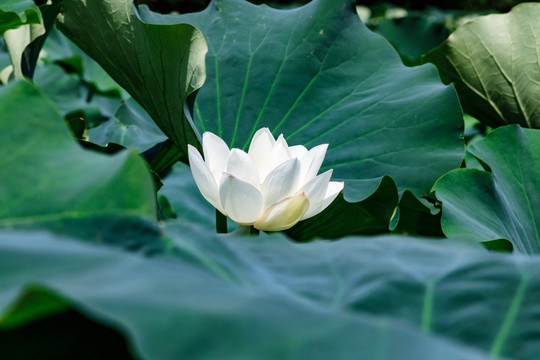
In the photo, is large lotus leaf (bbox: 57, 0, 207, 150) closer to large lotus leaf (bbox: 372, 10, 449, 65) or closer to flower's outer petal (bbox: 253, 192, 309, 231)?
flower's outer petal (bbox: 253, 192, 309, 231)

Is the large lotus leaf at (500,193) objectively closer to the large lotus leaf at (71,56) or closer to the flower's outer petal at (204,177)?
the flower's outer petal at (204,177)

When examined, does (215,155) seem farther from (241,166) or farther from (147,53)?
(147,53)

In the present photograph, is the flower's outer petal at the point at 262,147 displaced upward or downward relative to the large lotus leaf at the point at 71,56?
upward

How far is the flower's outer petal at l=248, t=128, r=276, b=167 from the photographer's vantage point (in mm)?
1051

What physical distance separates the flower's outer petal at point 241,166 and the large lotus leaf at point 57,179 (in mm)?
369

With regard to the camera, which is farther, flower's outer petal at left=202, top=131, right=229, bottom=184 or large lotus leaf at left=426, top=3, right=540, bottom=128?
large lotus leaf at left=426, top=3, right=540, bottom=128

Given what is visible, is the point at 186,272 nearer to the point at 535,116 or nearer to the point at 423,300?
the point at 423,300

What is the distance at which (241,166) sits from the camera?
94cm

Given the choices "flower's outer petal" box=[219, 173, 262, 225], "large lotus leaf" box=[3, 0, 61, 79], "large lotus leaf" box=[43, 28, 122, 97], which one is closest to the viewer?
"flower's outer petal" box=[219, 173, 262, 225]

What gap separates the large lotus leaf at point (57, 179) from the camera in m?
0.47

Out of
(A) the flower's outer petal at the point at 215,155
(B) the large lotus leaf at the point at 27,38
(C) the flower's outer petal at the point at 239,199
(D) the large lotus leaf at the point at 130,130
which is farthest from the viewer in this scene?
(D) the large lotus leaf at the point at 130,130

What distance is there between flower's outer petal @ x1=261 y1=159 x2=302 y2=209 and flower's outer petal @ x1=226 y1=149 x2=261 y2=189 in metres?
0.03

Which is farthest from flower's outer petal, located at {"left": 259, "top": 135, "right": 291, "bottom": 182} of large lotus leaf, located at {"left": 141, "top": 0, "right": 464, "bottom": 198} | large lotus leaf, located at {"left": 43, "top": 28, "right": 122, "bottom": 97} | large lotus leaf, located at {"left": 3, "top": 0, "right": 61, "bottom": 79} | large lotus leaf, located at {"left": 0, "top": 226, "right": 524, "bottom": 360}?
large lotus leaf, located at {"left": 43, "top": 28, "right": 122, "bottom": 97}

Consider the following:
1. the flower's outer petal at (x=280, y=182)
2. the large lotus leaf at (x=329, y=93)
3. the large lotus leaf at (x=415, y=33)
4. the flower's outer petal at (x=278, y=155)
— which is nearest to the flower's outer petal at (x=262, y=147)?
the flower's outer petal at (x=278, y=155)
